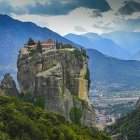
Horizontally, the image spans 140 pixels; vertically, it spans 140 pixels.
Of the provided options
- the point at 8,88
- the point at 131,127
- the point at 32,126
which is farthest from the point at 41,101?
the point at 131,127

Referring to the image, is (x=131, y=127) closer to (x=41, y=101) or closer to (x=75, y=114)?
(x=75, y=114)

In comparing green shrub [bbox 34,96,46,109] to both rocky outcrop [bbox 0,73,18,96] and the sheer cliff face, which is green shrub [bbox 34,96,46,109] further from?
rocky outcrop [bbox 0,73,18,96]

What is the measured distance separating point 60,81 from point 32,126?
19.1 meters

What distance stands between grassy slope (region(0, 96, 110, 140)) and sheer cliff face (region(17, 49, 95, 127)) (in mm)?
6876

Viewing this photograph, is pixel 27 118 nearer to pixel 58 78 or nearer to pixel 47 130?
pixel 47 130

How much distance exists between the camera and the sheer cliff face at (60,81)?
66562 mm

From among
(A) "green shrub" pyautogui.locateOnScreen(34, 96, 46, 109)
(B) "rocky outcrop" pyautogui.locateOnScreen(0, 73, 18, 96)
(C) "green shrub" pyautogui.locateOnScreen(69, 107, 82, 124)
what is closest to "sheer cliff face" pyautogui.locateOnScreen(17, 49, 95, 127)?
(C) "green shrub" pyautogui.locateOnScreen(69, 107, 82, 124)

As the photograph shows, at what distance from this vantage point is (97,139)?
193ft

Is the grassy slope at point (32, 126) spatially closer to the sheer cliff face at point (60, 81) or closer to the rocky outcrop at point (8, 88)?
the sheer cliff face at point (60, 81)

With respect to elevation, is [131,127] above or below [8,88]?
below

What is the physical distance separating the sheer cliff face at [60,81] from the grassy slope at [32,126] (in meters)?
6.88

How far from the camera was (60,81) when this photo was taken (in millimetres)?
67312

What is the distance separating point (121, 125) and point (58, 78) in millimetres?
35693

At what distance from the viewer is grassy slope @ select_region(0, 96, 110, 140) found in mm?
47562
